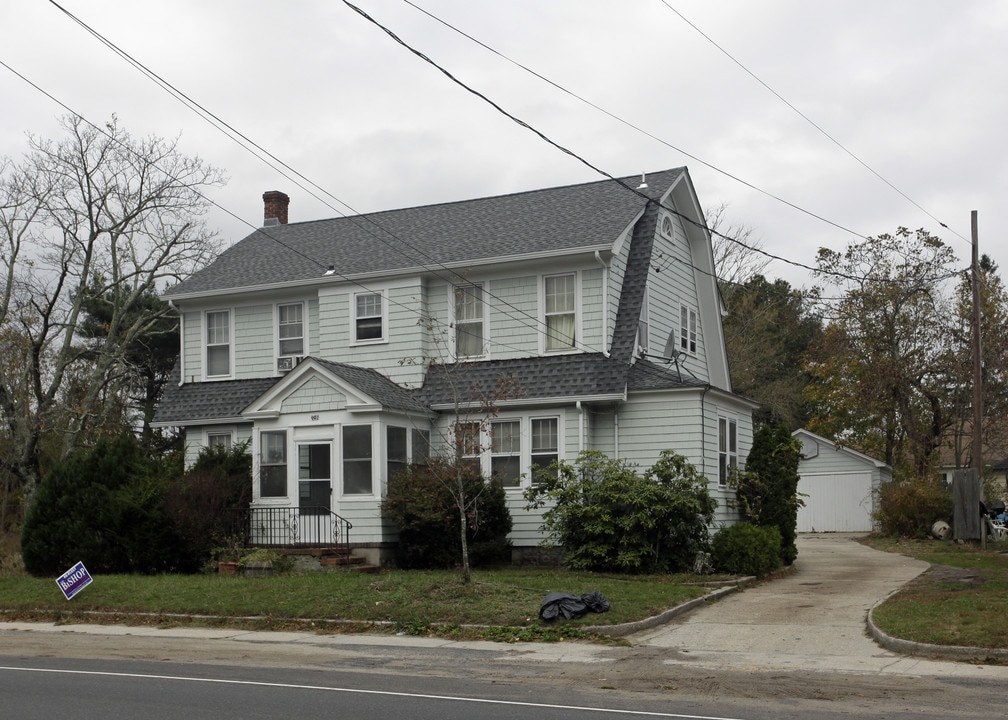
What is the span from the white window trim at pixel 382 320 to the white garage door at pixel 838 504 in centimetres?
2173

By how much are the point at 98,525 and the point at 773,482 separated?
14073 mm

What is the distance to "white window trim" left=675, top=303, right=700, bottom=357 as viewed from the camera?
25922 millimetres

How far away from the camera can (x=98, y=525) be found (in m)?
21.4

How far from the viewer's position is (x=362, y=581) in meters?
18.0

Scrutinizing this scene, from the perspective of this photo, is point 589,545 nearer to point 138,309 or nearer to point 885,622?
point 885,622

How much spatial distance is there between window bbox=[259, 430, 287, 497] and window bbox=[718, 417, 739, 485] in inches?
367

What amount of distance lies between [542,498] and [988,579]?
842cm

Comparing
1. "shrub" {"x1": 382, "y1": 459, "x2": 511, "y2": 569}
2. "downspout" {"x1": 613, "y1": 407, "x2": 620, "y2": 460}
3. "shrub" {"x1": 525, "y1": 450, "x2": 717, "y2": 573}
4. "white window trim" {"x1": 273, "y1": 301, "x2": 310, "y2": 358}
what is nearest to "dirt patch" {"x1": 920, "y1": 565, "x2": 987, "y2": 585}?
"shrub" {"x1": 525, "y1": 450, "x2": 717, "y2": 573}

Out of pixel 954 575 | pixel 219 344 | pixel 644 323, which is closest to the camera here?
pixel 954 575

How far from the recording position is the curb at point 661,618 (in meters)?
14.3

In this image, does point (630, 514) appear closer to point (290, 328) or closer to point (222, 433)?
point (290, 328)

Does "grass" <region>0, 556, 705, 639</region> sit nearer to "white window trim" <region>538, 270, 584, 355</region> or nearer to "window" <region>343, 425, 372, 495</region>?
"window" <region>343, 425, 372, 495</region>

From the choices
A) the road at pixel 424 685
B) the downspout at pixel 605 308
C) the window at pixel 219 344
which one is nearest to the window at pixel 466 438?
the road at pixel 424 685

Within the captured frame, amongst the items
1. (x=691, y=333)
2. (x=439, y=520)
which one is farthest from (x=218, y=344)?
(x=691, y=333)
